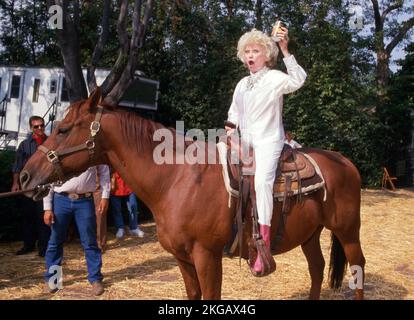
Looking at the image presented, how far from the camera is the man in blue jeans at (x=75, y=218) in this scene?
494 centimetres

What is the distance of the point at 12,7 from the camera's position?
94.2ft

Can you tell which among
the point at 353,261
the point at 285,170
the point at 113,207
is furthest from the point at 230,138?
the point at 113,207

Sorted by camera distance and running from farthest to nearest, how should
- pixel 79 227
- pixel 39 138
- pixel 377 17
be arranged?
pixel 377 17, pixel 39 138, pixel 79 227

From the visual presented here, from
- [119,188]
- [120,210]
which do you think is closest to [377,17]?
[119,188]

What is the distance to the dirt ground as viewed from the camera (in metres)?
5.05

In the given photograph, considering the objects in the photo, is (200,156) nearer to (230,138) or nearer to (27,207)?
(230,138)

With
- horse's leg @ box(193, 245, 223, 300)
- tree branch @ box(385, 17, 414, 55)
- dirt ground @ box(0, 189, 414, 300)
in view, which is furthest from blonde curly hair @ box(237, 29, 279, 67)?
tree branch @ box(385, 17, 414, 55)

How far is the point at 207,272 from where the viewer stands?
324 cm

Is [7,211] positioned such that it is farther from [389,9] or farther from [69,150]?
[389,9]

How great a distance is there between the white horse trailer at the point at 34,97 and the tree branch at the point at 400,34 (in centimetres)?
1178

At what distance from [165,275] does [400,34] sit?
64.8 feet

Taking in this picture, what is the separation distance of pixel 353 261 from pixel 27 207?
4.94m

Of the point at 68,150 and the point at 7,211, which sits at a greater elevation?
the point at 68,150

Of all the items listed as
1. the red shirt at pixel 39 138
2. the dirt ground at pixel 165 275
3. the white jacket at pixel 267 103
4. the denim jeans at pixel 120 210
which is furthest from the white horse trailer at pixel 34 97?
the white jacket at pixel 267 103
